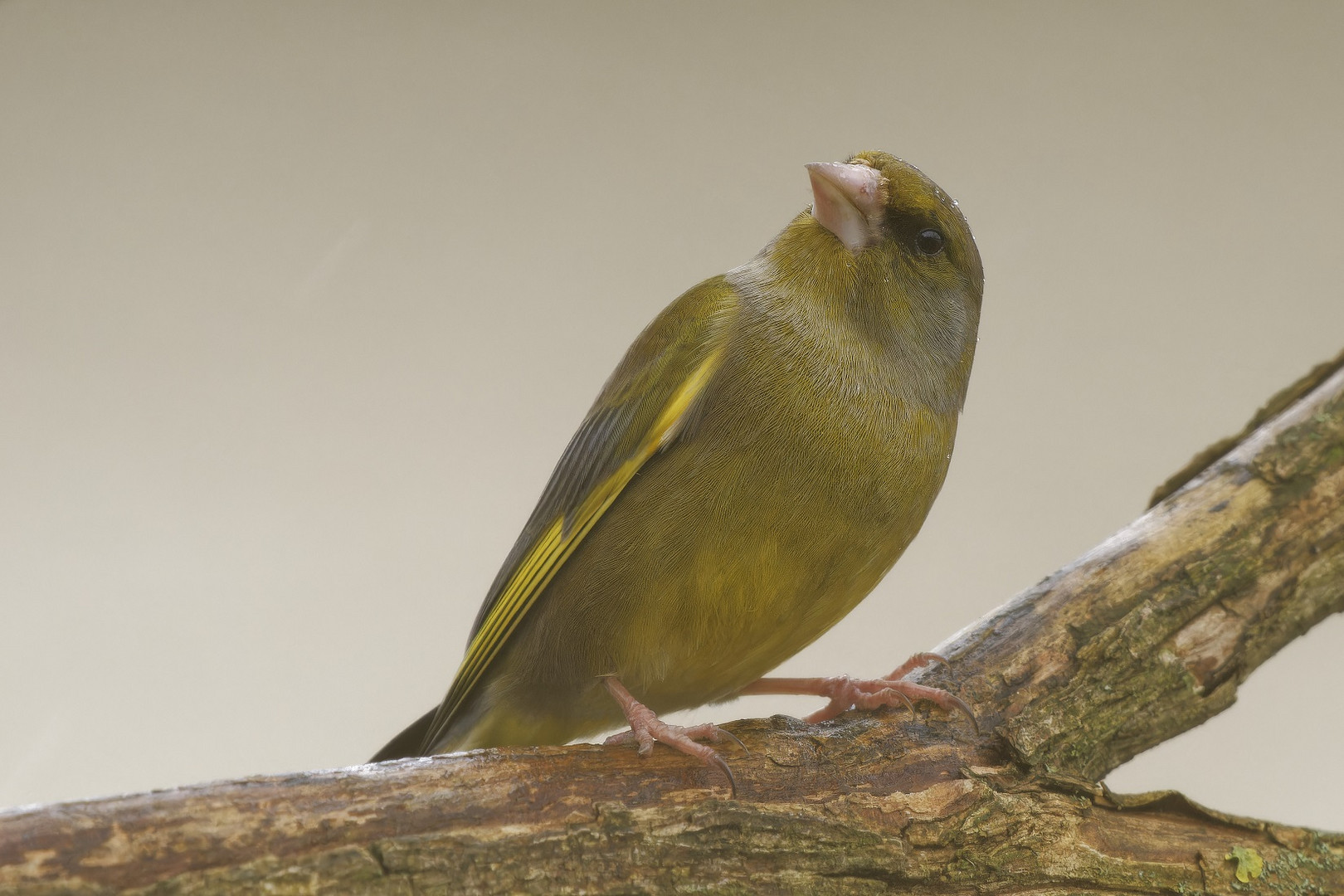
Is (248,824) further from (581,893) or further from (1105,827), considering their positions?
(1105,827)

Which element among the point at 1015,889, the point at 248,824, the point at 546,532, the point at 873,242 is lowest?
the point at 1015,889

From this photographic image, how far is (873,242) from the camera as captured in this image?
2.10 meters

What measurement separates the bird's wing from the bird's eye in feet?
1.25

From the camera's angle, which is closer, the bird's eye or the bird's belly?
the bird's belly

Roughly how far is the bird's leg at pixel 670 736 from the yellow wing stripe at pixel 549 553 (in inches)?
12.6

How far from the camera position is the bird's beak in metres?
2.04

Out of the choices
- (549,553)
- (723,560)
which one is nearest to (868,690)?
(723,560)

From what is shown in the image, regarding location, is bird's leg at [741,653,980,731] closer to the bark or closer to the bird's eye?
the bark

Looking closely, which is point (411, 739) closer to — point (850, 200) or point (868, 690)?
point (868, 690)

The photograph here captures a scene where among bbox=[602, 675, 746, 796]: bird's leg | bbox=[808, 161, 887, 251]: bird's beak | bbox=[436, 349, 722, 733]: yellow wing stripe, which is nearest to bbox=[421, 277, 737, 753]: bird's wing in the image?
bbox=[436, 349, 722, 733]: yellow wing stripe

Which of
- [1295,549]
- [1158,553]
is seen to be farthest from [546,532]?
[1295,549]

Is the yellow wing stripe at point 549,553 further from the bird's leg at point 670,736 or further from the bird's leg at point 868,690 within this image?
the bird's leg at point 868,690

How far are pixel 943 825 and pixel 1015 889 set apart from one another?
0.55ft

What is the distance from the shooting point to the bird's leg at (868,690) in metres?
2.12
